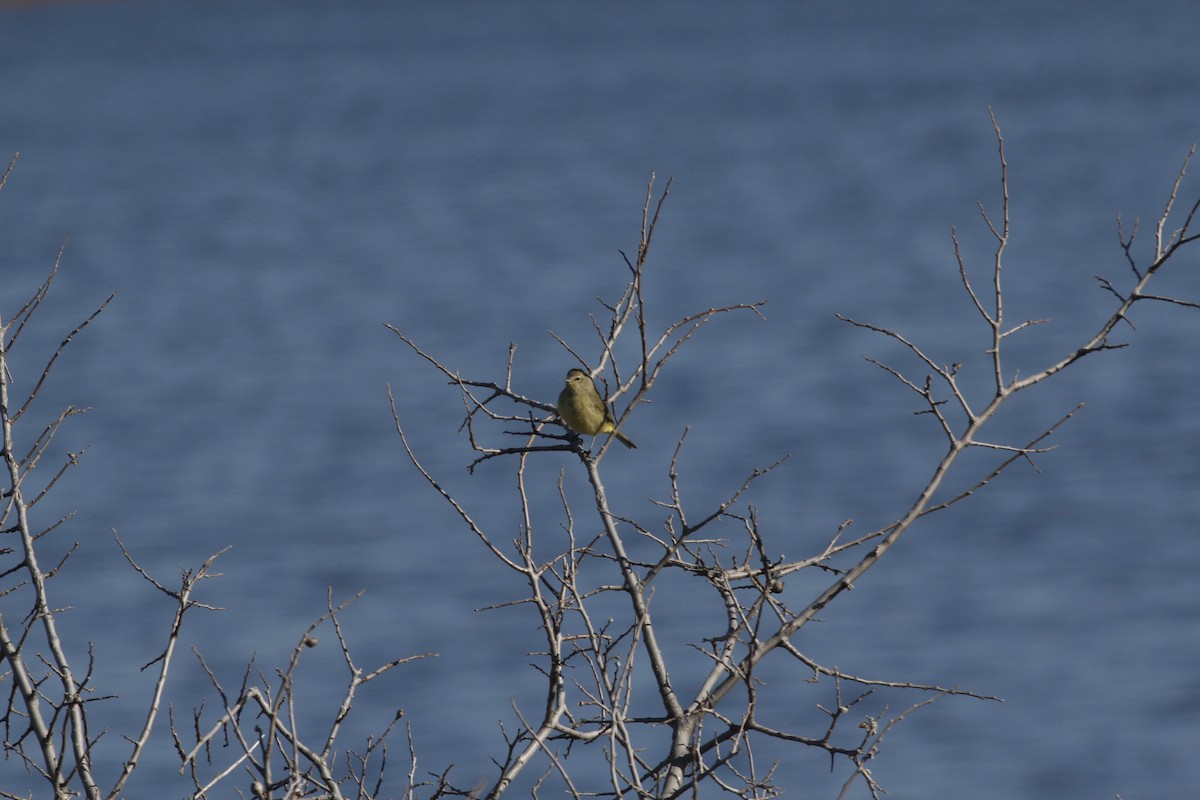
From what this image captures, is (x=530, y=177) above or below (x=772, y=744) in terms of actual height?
above

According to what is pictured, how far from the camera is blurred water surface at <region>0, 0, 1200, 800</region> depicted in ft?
47.9

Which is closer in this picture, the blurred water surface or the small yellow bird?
the small yellow bird

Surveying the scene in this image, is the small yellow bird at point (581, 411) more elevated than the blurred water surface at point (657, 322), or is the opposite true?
the blurred water surface at point (657, 322)

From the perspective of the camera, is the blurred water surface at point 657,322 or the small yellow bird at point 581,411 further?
the blurred water surface at point 657,322

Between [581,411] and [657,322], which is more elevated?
[657,322]

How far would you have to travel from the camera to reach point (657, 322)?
23.2 metres

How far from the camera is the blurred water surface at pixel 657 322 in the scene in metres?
14.6

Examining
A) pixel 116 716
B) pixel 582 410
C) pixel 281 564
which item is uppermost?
pixel 281 564

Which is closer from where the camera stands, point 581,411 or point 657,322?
point 581,411

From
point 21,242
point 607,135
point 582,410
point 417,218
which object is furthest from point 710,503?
point 607,135

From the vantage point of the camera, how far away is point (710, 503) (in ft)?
57.6

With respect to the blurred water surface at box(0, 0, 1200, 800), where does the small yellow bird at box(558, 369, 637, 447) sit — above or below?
below

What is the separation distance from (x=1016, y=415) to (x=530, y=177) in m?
23.4

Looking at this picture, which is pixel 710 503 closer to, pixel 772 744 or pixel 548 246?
pixel 772 744
